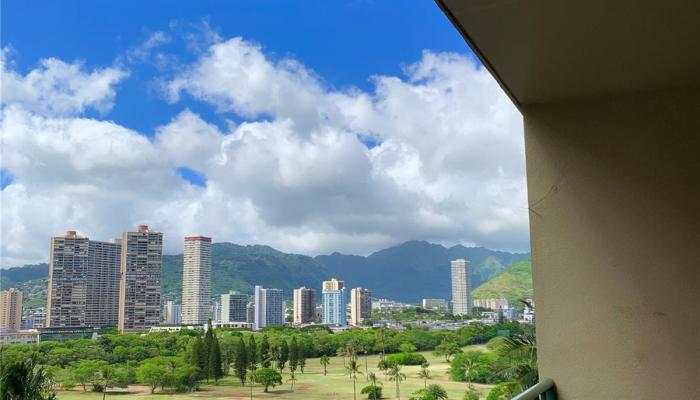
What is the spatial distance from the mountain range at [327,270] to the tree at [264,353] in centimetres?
283

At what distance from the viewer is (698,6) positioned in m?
1.22

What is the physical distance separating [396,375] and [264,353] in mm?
6525

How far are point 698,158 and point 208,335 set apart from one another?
2529 cm

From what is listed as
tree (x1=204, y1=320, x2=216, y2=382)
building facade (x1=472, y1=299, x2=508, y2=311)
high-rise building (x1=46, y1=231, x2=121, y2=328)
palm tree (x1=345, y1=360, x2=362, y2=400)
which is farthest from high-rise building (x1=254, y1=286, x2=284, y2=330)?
building facade (x1=472, y1=299, x2=508, y2=311)

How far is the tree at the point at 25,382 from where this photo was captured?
1811cm

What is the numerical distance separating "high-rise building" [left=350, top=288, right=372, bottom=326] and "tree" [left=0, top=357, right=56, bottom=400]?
1274cm

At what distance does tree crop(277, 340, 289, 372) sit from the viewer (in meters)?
25.3

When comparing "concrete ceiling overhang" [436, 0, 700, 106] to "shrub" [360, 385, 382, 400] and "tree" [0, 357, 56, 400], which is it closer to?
"tree" [0, 357, 56, 400]

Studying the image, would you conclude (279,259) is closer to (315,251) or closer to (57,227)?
(315,251)

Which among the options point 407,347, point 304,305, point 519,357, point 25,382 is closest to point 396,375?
point 407,347

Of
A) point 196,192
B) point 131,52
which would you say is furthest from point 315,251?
point 131,52

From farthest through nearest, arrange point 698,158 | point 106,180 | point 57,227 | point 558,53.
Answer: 1. point 106,180
2. point 57,227
3. point 698,158
4. point 558,53

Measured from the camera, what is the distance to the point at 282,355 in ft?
83.7

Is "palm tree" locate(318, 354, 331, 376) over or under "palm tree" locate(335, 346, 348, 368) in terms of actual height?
under
